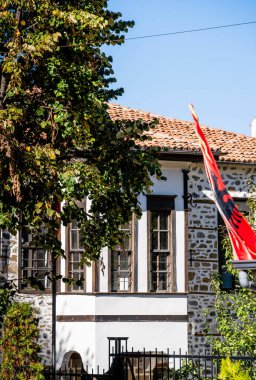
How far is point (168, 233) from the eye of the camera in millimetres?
20906

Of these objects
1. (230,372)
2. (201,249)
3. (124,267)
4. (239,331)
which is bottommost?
(230,372)

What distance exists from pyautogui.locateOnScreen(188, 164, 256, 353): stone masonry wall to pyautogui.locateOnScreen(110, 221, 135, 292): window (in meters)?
1.57

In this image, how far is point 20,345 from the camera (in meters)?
19.0

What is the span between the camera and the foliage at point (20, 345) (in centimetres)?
1845

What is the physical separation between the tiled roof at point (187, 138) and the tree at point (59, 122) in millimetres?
8367

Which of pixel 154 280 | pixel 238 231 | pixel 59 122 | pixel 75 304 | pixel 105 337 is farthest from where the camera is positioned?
pixel 154 280

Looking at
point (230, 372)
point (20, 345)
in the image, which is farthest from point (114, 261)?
point (230, 372)

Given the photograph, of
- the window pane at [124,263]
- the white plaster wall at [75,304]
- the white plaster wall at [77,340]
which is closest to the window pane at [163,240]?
the window pane at [124,263]

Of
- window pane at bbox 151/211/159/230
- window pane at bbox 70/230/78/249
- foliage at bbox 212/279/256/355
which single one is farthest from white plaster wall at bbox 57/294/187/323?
foliage at bbox 212/279/256/355

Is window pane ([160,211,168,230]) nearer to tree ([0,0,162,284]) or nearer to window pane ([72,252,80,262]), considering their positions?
window pane ([72,252,80,262])

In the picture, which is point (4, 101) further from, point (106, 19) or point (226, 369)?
point (226, 369)

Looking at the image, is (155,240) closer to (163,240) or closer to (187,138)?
(163,240)

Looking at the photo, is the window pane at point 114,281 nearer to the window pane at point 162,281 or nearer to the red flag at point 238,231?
the window pane at point 162,281

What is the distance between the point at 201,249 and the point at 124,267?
2.07 meters
